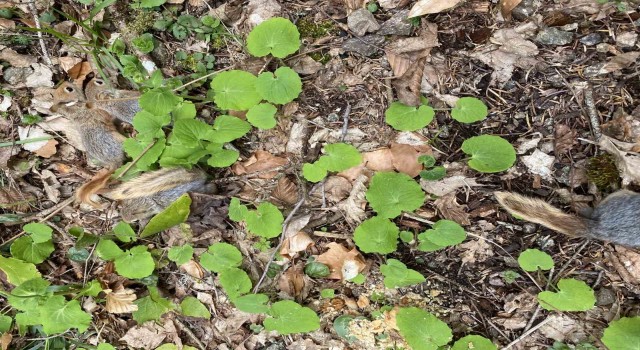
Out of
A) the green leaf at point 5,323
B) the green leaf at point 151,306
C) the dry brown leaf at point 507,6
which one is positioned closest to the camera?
the dry brown leaf at point 507,6

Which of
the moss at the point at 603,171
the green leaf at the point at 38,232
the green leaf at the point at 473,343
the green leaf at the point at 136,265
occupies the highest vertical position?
the green leaf at the point at 38,232

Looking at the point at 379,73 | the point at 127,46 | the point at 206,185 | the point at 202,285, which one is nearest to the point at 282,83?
the point at 379,73

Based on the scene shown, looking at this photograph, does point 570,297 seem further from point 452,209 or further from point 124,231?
point 124,231

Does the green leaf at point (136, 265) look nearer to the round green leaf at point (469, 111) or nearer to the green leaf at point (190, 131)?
the green leaf at point (190, 131)

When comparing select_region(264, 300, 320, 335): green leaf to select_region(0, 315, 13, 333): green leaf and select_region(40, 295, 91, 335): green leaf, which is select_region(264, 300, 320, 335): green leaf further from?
select_region(0, 315, 13, 333): green leaf

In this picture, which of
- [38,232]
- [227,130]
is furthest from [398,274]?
[38,232]

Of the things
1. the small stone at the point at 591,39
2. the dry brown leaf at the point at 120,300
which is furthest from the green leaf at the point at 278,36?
the dry brown leaf at the point at 120,300
